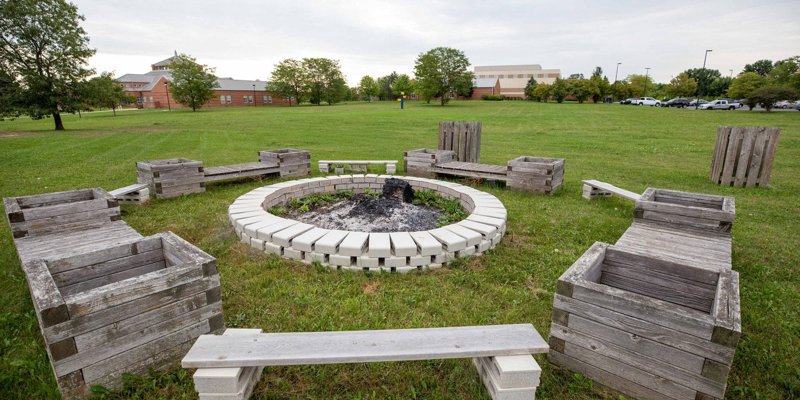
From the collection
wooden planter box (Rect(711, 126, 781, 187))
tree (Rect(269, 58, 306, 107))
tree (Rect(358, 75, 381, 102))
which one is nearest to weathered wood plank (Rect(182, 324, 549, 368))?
wooden planter box (Rect(711, 126, 781, 187))

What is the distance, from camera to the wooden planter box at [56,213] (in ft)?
12.7

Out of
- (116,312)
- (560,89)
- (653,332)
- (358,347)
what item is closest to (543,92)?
(560,89)

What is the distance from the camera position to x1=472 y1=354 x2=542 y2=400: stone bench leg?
210 centimetres

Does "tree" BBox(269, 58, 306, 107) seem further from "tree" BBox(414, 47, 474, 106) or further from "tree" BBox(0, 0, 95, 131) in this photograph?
"tree" BBox(0, 0, 95, 131)

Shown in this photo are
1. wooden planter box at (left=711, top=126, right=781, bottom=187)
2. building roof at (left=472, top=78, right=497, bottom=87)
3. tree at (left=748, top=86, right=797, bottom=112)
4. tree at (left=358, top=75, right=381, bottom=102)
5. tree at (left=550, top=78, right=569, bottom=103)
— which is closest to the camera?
wooden planter box at (left=711, top=126, right=781, bottom=187)

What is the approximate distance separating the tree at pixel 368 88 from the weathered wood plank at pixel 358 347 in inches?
3508

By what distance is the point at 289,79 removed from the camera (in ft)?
221

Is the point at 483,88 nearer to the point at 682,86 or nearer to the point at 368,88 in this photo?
the point at 368,88

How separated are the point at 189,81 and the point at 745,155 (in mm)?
55582

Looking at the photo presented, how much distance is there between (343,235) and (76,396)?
8.03ft

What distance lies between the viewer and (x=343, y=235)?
163 inches

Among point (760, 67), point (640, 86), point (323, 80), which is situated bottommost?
point (640, 86)

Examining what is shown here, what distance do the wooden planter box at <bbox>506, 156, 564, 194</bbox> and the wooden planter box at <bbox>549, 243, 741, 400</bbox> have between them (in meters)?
4.42

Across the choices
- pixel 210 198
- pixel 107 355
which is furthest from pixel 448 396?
pixel 210 198
